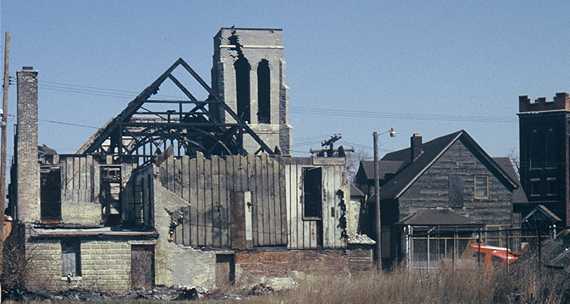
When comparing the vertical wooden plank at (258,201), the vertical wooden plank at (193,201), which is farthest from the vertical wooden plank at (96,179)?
the vertical wooden plank at (258,201)

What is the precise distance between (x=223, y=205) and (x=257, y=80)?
18004mm

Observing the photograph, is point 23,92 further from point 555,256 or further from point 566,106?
point 566,106

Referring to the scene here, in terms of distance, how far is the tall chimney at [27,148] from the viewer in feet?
99.1

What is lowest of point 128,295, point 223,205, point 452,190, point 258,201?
point 128,295

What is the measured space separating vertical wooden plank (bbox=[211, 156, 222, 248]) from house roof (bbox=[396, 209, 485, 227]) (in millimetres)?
12207

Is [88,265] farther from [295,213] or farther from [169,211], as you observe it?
[295,213]

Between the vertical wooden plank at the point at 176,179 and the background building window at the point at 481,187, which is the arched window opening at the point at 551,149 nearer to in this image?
the background building window at the point at 481,187

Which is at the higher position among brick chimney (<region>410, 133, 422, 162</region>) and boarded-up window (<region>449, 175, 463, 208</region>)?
brick chimney (<region>410, 133, 422, 162</region>)

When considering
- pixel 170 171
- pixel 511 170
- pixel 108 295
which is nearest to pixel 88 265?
pixel 108 295

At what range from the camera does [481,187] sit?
1544 inches

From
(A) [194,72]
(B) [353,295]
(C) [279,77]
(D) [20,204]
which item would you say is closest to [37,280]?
(D) [20,204]

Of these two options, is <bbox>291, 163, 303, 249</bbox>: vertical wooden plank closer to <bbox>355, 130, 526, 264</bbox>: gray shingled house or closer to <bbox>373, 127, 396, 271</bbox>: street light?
<bbox>373, 127, 396, 271</bbox>: street light

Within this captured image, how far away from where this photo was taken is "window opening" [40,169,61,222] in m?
30.7

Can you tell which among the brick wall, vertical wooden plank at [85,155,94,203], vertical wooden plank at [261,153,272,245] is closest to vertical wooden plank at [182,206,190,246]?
the brick wall
